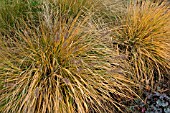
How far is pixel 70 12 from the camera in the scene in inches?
144

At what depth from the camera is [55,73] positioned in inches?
107

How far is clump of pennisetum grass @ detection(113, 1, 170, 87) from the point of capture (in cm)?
335

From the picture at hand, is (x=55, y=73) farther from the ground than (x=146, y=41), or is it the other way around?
(x=146, y=41)

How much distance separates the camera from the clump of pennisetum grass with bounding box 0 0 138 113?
2633 millimetres

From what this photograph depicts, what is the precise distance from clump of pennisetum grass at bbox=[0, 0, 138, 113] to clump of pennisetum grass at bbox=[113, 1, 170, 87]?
0.41m

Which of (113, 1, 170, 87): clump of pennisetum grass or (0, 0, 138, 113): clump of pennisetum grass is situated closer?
(0, 0, 138, 113): clump of pennisetum grass

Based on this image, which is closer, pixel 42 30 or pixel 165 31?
pixel 42 30

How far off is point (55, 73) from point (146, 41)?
50.8 inches

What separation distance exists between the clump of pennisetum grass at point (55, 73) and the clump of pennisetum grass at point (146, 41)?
0.41m

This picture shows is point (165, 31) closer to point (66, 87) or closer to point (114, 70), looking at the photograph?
point (114, 70)

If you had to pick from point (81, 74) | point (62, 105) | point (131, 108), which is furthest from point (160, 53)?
point (62, 105)

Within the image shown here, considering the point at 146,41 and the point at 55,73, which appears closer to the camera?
the point at 55,73

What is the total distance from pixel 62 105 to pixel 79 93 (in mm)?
205

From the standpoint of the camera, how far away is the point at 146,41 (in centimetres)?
346
